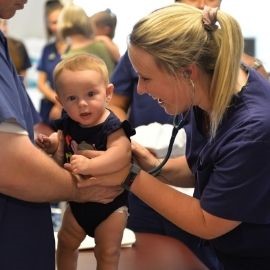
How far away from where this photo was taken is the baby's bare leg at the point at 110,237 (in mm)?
1438

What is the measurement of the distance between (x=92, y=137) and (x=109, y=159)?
0.11 metres

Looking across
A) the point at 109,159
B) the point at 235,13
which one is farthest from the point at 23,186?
the point at 235,13

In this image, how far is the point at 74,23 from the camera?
348 cm

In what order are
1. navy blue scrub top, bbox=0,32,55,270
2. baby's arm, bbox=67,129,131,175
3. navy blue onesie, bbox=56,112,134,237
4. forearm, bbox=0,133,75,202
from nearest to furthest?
forearm, bbox=0,133,75,202 → navy blue scrub top, bbox=0,32,55,270 → baby's arm, bbox=67,129,131,175 → navy blue onesie, bbox=56,112,134,237

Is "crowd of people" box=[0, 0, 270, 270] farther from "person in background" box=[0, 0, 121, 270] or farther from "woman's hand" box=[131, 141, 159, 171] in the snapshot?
"woman's hand" box=[131, 141, 159, 171]

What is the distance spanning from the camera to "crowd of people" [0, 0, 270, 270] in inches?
48.4

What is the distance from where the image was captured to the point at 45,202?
1256 millimetres

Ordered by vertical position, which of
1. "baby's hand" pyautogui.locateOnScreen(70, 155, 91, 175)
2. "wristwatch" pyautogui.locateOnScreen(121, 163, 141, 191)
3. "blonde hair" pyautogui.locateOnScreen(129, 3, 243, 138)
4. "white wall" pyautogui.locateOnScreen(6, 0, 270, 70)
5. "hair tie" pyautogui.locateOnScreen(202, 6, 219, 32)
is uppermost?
"hair tie" pyautogui.locateOnScreen(202, 6, 219, 32)

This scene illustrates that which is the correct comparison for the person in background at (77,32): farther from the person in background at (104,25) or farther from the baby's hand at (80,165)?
the baby's hand at (80,165)

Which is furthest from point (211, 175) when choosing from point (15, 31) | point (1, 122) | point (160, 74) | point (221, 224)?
point (15, 31)

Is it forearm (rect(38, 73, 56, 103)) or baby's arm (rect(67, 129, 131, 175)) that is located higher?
baby's arm (rect(67, 129, 131, 175))

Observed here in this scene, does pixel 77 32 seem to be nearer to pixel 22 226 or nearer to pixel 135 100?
pixel 135 100

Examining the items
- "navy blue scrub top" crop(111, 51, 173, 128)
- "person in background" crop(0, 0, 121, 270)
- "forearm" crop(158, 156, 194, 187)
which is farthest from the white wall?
"person in background" crop(0, 0, 121, 270)

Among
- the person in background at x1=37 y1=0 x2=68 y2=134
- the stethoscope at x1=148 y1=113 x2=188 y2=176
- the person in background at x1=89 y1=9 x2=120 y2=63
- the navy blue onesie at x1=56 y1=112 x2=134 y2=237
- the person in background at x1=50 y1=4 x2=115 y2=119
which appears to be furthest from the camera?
the person in background at x1=37 y1=0 x2=68 y2=134
